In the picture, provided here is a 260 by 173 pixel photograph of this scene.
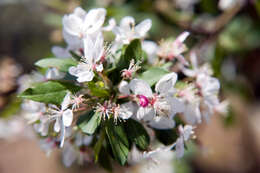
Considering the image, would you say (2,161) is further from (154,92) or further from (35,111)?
(154,92)

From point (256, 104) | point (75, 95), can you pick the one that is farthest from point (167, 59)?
point (256, 104)

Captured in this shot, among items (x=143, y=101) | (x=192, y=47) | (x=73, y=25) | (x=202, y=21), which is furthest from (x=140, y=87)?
(x=202, y=21)

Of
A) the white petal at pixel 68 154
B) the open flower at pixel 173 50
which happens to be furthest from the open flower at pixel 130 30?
the white petal at pixel 68 154

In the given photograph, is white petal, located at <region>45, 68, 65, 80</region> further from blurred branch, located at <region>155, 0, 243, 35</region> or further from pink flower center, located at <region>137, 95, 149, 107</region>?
blurred branch, located at <region>155, 0, 243, 35</region>

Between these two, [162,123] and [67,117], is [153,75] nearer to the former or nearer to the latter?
[162,123]

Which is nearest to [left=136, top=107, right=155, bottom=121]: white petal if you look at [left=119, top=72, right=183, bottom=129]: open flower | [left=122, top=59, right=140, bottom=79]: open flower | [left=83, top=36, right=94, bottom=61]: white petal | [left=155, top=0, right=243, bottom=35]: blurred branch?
[left=119, top=72, right=183, bottom=129]: open flower

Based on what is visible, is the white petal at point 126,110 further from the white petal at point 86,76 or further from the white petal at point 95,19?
the white petal at point 95,19
